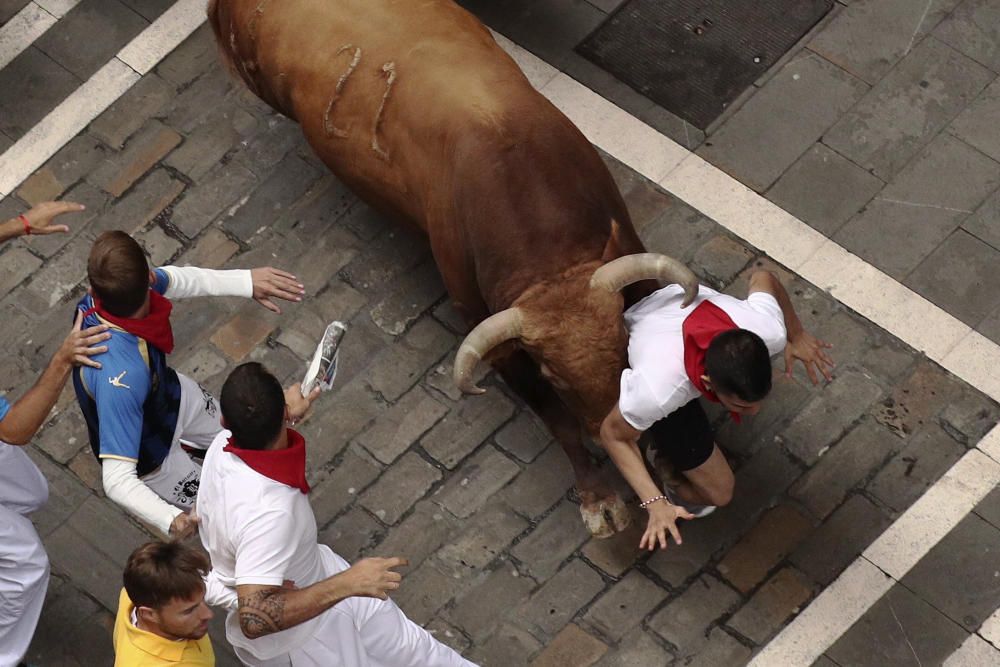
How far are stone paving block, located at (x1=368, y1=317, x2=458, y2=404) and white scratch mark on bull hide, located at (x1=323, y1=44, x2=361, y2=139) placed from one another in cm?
121

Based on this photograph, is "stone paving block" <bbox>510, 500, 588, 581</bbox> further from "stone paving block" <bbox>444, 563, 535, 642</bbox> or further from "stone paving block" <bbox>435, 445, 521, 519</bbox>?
"stone paving block" <bbox>435, 445, 521, 519</bbox>

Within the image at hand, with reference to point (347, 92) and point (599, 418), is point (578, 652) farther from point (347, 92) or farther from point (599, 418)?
point (347, 92)

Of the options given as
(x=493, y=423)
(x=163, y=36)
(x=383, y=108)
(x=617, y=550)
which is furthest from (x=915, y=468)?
(x=163, y=36)

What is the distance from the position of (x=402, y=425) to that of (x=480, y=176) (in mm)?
1652

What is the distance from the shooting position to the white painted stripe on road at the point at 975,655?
668 cm

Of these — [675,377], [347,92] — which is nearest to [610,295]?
[675,377]

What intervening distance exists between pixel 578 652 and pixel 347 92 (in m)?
3.27

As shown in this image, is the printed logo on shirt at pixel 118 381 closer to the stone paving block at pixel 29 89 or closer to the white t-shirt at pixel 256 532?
the white t-shirt at pixel 256 532

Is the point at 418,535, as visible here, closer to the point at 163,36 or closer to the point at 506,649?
the point at 506,649

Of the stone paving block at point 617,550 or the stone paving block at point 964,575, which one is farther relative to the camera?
the stone paving block at point 617,550

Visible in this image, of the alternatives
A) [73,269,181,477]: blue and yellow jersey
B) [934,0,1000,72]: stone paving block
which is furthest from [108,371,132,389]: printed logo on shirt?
[934,0,1000,72]: stone paving block

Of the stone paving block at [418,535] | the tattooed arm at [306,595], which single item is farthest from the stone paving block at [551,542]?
the tattooed arm at [306,595]

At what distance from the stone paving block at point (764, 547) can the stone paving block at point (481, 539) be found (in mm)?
1115

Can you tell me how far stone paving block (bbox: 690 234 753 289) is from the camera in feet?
25.9
